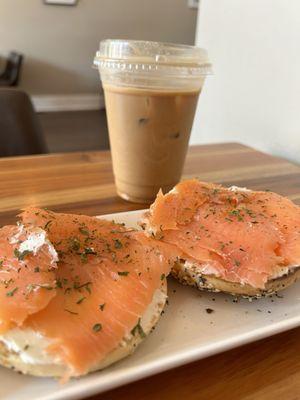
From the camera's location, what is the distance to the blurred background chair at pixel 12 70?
15.2 ft

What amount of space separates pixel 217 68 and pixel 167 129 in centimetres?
125

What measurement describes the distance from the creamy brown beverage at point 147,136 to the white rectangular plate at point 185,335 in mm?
429

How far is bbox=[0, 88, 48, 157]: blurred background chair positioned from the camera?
173 cm

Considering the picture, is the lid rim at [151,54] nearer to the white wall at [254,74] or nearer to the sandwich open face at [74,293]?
the sandwich open face at [74,293]

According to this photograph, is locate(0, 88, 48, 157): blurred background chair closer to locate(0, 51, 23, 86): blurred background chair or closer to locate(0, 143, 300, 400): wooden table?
locate(0, 143, 300, 400): wooden table

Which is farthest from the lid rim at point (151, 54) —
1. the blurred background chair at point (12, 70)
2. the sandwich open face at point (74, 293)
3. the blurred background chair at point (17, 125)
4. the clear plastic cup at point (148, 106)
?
the blurred background chair at point (12, 70)

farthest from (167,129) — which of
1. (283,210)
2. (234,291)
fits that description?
(234,291)

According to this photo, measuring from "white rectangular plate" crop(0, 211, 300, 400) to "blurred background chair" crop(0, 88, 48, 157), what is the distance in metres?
1.21

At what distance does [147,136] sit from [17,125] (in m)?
0.88

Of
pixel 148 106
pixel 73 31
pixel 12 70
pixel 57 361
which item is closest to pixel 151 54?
pixel 148 106

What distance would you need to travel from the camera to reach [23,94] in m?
1.78

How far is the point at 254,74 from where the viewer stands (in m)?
1.94

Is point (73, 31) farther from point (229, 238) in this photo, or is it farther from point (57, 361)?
point (57, 361)

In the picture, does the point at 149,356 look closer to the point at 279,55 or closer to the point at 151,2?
the point at 279,55
